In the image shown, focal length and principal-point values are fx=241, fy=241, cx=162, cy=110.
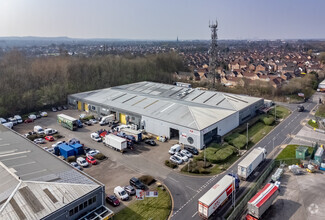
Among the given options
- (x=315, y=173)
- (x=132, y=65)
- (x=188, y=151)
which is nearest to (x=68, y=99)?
(x=132, y=65)

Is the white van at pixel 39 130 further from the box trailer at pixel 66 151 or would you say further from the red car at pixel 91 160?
the red car at pixel 91 160

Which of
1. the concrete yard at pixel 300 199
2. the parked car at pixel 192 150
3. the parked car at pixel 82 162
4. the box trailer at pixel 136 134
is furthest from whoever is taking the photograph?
the box trailer at pixel 136 134

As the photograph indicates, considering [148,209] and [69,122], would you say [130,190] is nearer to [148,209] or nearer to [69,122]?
[148,209]

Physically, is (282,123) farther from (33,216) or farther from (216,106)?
(33,216)

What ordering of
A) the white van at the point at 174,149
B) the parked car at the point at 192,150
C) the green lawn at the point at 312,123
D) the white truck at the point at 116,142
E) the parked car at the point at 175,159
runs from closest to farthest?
the parked car at the point at 175,159
the white van at the point at 174,149
the parked car at the point at 192,150
the white truck at the point at 116,142
the green lawn at the point at 312,123

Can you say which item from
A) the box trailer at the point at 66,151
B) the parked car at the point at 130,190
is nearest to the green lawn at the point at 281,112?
the parked car at the point at 130,190

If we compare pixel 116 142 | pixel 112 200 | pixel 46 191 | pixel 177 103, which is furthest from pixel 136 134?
pixel 46 191

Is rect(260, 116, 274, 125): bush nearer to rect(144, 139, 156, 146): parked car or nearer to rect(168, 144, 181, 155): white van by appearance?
rect(168, 144, 181, 155): white van

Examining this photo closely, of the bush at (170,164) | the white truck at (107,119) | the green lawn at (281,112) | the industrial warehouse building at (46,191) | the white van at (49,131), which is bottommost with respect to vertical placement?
the bush at (170,164)
